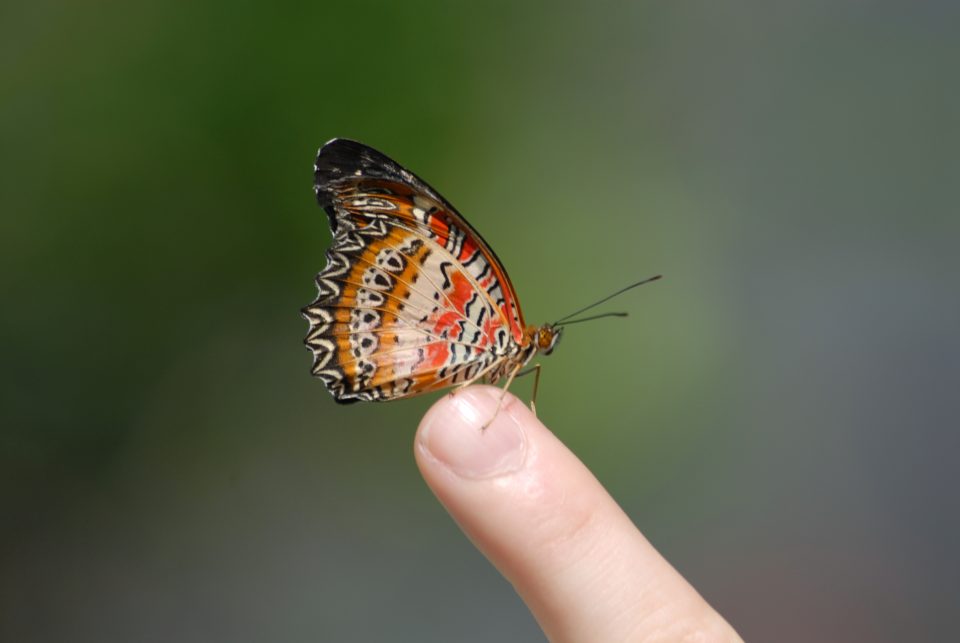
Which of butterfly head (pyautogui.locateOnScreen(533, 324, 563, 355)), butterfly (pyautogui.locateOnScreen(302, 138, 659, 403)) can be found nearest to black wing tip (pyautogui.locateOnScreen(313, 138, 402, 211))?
butterfly (pyautogui.locateOnScreen(302, 138, 659, 403))

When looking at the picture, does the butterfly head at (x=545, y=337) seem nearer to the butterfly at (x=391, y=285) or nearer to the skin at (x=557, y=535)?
the butterfly at (x=391, y=285)

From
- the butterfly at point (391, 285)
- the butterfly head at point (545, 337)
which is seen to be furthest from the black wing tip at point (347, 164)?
the butterfly head at point (545, 337)

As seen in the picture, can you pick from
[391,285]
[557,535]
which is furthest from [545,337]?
[557,535]

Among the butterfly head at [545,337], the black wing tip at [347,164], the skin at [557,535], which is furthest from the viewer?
the butterfly head at [545,337]

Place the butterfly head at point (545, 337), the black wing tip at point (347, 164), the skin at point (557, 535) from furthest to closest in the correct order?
1. the butterfly head at point (545, 337)
2. the black wing tip at point (347, 164)
3. the skin at point (557, 535)

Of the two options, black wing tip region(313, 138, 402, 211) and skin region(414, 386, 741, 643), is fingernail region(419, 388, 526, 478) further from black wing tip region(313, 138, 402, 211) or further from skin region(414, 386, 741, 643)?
black wing tip region(313, 138, 402, 211)

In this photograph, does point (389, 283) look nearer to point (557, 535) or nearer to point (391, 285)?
point (391, 285)

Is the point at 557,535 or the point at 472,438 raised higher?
the point at 472,438

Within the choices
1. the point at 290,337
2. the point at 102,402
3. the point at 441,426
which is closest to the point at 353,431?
the point at 290,337
